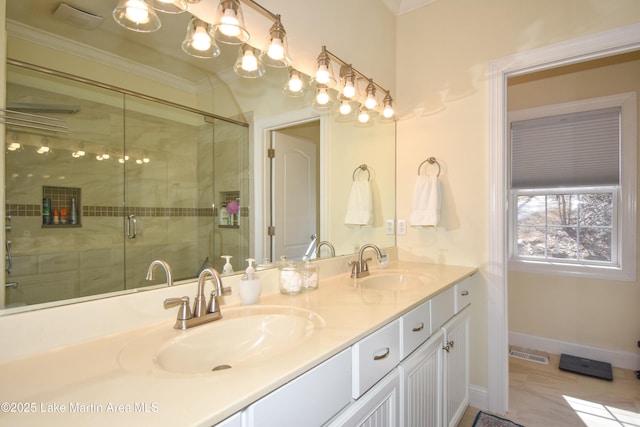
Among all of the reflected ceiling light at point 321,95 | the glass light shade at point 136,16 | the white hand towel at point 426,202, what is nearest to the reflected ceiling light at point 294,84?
the reflected ceiling light at point 321,95

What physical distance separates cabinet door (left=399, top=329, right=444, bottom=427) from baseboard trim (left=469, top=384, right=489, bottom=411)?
2.18 ft

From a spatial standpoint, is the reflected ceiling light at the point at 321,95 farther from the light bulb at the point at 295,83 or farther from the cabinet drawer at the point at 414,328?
the cabinet drawer at the point at 414,328

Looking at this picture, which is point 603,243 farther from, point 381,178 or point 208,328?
point 208,328

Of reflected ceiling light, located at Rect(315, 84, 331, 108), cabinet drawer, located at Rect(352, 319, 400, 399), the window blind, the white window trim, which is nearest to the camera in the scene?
cabinet drawer, located at Rect(352, 319, 400, 399)

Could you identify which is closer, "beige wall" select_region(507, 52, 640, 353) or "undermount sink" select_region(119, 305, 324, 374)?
"undermount sink" select_region(119, 305, 324, 374)

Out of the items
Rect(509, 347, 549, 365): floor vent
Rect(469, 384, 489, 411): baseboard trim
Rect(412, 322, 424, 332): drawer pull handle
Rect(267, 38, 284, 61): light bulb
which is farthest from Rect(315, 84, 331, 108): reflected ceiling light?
Rect(509, 347, 549, 365): floor vent

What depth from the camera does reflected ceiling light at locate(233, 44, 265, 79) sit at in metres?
1.30

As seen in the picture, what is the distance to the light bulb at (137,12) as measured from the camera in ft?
3.17

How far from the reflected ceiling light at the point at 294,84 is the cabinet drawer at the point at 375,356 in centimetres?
117

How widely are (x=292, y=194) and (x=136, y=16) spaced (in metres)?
0.94

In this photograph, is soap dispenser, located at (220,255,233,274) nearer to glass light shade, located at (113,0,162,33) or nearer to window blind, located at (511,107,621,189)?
glass light shade, located at (113,0,162,33)

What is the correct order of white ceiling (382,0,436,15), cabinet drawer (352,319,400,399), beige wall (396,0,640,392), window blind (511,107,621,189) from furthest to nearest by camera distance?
window blind (511,107,621,189) → white ceiling (382,0,436,15) → beige wall (396,0,640,392) → cabinet drawer (352,319,400,399)

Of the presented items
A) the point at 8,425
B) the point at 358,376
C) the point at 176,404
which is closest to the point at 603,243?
the point at 358,376

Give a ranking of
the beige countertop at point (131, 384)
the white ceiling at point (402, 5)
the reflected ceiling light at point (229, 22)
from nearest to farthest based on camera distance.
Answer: the beige countertop at point (131, 384) < the reflected ceiling light at point (229, 22) < the white ceiling at point (402, 5)
